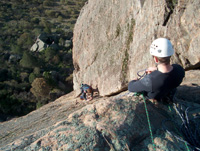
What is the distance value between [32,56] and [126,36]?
88.6 ft

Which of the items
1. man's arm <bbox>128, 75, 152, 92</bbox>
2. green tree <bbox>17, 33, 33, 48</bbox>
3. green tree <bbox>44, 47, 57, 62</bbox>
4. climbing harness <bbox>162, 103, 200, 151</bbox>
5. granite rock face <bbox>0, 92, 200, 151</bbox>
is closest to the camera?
granite rock face <bbox>0, 92, 200, 151</bbox>

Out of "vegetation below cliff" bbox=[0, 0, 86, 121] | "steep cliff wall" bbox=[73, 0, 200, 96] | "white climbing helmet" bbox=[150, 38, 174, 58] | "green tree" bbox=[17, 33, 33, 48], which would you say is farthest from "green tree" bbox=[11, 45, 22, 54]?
"white climbing helmet" bbox=[150, 38, 174, 58]

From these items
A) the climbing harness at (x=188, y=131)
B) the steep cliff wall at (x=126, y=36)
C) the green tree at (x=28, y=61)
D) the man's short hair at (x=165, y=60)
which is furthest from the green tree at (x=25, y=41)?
the climbing harness at (x=188, y=131)

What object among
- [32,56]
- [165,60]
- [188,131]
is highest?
[165,60]

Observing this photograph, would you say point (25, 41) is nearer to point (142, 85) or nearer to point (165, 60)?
point (142, 85)

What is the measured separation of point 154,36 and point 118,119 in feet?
13.5

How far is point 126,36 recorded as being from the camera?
311 inches

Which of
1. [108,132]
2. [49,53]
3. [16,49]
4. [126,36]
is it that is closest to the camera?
[108,132]

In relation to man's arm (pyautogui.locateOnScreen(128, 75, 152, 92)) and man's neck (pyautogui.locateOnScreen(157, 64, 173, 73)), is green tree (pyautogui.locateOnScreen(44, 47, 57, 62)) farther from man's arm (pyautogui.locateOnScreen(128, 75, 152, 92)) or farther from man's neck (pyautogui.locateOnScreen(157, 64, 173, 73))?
man's neck (pyautogui.locateOnScreen(157, 64, 173, 73))

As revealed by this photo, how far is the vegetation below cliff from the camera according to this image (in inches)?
909

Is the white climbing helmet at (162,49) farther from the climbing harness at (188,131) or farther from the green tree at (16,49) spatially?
the green tree at (16,49)

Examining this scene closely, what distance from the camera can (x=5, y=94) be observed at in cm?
2386

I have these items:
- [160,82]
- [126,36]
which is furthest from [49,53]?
[160,82]

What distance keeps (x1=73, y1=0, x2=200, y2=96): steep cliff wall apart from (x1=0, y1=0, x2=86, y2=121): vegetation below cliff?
1342 cm
